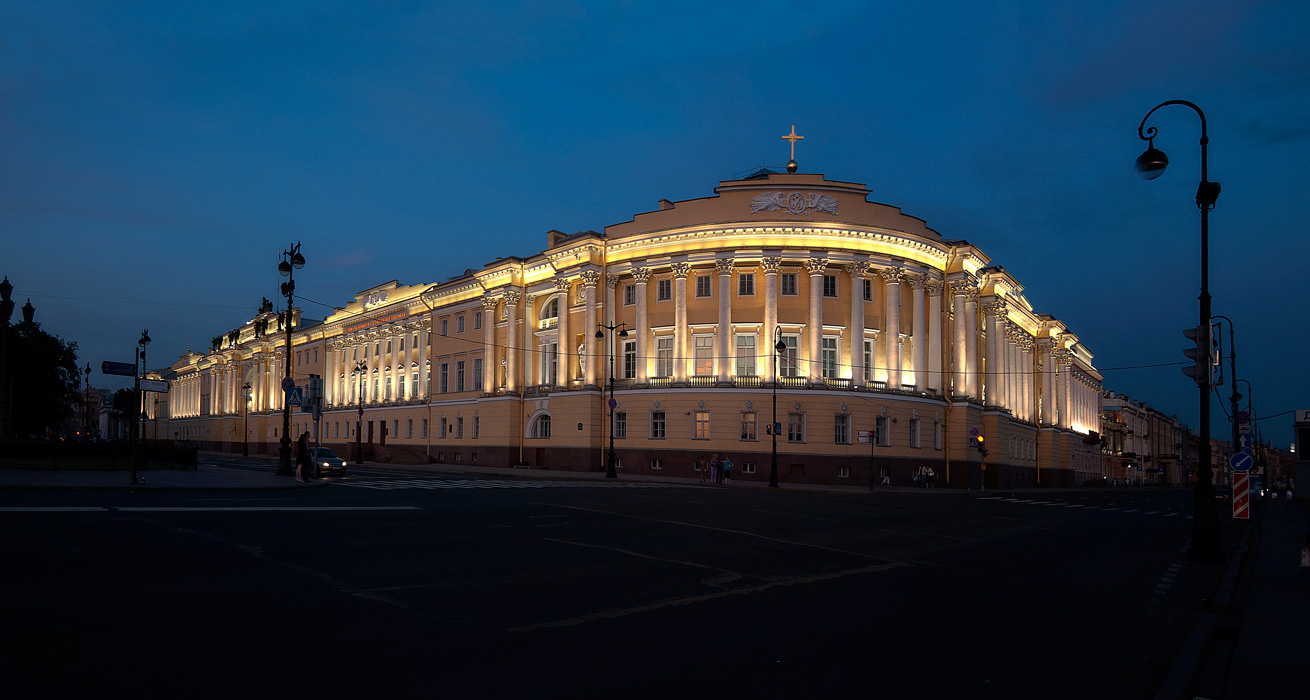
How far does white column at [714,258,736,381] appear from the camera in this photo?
162 feet

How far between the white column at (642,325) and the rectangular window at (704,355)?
325cm

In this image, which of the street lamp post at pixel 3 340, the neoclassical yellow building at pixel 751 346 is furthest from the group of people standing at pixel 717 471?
the street lamp post at pixel 3 340

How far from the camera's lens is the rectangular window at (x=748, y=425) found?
48156 mm

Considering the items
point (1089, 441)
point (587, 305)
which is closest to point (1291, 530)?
point (587, 305)

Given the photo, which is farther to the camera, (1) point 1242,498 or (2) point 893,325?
(2) point 893,325

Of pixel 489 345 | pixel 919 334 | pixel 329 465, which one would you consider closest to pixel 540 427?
pixel 489 345

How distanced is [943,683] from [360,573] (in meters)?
6.89

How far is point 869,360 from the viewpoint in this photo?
50.5m

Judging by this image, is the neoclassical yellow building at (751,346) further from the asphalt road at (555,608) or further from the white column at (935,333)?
the asphalt road at (555,608)

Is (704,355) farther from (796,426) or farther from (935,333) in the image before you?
(935,333)

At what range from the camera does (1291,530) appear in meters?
25.5

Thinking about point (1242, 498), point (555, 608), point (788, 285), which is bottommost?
point (1242, 498)

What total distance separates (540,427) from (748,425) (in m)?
16.9

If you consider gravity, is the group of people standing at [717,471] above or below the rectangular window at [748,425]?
below
